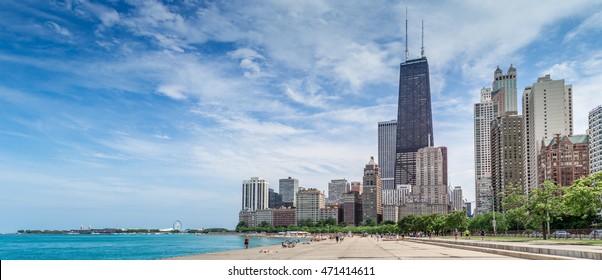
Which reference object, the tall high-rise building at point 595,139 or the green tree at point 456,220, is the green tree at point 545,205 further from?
the tall high-rise building at point 595,139

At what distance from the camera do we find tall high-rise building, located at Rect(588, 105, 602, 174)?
186 metres

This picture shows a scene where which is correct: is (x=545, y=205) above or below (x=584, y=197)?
below

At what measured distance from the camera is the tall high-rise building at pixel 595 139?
18550 centimetres

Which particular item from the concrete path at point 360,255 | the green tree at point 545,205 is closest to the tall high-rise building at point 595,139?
the green tree at point 545,205

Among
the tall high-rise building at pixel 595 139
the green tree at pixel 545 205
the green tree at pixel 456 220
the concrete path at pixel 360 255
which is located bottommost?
the green tree at pixel 456 220

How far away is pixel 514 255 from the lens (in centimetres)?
3256

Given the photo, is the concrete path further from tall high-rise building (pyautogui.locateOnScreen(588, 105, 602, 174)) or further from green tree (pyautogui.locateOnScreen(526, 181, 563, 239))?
tall high-rise building (pyautogui.locateOnScreen(588, 105, 602, 174))

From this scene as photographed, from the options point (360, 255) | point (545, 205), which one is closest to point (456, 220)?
point (545, 205)

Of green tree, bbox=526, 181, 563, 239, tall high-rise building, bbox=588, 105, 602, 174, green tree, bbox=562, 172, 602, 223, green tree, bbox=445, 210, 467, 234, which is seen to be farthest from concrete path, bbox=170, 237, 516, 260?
tall high-rise building, bbox=588, 105, 602, 174

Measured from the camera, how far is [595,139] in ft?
623

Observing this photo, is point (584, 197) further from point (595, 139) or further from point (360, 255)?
point (595, 139)

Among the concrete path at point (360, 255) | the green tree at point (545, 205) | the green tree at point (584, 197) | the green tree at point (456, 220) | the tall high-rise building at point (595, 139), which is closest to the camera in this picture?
the concrete path at point (360, 255)

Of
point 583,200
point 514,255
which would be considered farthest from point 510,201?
point 514,255
